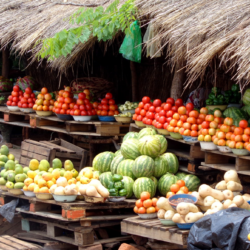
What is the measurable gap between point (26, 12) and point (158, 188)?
4957 millimetres

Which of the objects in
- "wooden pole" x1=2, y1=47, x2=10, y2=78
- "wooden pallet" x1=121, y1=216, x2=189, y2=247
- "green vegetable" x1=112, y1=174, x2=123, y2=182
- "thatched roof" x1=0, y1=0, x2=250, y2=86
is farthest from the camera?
"wooden pole" x1=2, y1=47, x2=10, y2=78

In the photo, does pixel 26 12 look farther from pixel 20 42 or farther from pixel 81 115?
pixel 81 115

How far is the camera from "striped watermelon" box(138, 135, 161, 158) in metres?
5.63

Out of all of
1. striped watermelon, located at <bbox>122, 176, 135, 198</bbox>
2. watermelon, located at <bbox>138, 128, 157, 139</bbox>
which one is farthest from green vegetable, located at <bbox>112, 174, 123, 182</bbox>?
watermelon, located at <bbox>138, 128, 157, 139</bbox>

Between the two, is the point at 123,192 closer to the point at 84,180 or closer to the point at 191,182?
the point at 84,180

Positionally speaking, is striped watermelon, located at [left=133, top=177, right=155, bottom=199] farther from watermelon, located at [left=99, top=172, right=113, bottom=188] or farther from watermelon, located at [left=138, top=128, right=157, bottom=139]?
watermelon, located at [left=138, top=128, right=157, bottom=139]

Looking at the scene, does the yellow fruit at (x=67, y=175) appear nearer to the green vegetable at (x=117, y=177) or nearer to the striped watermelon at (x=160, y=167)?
the green vegetable at (x=117, y=177)

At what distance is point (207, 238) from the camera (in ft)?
13.4

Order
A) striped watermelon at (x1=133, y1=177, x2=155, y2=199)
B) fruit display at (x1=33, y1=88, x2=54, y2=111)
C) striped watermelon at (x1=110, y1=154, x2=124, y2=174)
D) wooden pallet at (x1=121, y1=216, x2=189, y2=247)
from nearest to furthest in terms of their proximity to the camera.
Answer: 1. wooden pallet at (x1=121, y1=216, x2=189, y2=247)
2. striped watermelon at (x1=133, y1=177, x2=155, y2=199)
3. striped watermelon at (x1=110, y1=154, x2=124, y2=174)
4. fruit display at (x1=33, y1=88, x2=54, y2=111)

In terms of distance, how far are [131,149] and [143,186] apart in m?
0.66

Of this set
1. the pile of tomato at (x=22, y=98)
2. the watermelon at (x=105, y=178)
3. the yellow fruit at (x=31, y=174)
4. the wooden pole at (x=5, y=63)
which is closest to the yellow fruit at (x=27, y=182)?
the yellow fruit at (x=31, y=174)

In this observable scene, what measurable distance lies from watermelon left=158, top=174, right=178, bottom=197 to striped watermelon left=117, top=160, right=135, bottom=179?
37cm

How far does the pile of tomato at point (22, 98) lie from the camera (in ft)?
28.0

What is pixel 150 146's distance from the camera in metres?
5.63
